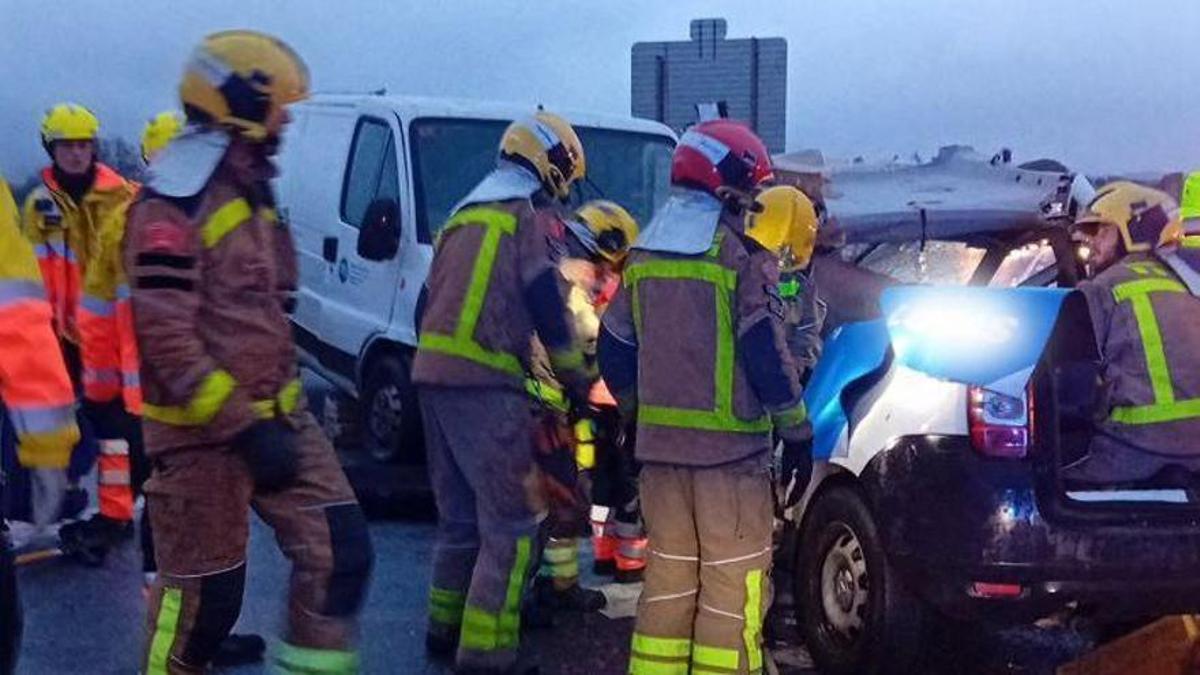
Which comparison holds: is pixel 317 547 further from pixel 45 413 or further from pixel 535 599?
pixel 535 599

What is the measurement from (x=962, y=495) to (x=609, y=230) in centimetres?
253

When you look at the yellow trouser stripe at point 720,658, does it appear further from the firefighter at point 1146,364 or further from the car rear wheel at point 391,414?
the car rear wheel at point 391,414

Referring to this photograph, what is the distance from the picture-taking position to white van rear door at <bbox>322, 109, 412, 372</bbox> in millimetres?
8352

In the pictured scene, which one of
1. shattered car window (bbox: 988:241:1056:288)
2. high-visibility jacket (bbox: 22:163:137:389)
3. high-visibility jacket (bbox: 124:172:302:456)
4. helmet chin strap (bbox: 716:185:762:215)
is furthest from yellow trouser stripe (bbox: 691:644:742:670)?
high-visibility jacket (bbox: 22:163:137:389)

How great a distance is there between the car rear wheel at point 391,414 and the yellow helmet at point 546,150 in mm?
2843

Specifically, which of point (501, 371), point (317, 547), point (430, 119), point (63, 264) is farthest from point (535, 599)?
point (430, 119)

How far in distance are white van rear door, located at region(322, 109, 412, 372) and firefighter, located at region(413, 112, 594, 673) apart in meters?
3.15

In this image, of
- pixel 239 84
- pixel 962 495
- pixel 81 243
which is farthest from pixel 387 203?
pixel 962 495

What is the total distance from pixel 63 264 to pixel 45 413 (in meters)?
3.33

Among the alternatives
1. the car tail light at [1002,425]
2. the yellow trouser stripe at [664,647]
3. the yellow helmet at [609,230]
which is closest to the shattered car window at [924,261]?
the yellow helmet at [609,230]

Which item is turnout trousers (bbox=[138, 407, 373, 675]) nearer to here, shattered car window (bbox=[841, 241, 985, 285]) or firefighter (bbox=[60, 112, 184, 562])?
firefighter (bbox=[60, 112, 184, 562])

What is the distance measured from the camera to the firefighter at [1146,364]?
4.54m

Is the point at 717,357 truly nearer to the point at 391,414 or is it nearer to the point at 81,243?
the point at 81,243

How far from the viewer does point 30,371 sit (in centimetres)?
351
